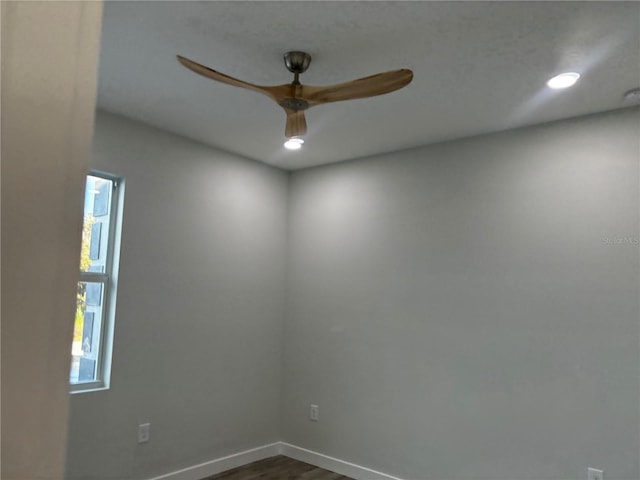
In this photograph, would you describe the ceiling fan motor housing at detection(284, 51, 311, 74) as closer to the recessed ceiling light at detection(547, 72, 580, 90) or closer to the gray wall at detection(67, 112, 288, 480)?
the recessed ceiling light at detection(547, 72, 580, 90)

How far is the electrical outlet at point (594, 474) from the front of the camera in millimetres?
2727

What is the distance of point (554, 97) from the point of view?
9.11ft

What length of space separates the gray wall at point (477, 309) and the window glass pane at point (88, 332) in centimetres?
175

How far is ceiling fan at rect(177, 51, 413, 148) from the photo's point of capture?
1.94 metres

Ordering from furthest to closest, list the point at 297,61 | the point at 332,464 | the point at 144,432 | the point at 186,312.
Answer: the point at 332,464 < the point at 186,312 < the point at 144,432 < the point at 297,61

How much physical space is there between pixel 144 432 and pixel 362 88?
279cm

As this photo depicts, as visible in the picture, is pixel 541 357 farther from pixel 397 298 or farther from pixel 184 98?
pixel 184 98

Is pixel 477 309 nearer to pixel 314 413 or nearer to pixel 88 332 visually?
pixel 314 413

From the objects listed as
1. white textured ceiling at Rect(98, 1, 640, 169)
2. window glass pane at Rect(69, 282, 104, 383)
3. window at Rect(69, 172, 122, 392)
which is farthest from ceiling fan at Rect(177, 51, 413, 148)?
window glass pane at Rect(69, 282, 104, 383)

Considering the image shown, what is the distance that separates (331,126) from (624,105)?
6.12 ft

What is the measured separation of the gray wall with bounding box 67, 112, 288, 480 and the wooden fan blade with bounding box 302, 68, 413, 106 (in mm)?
1704

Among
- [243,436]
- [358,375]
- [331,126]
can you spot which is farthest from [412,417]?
[331,126]

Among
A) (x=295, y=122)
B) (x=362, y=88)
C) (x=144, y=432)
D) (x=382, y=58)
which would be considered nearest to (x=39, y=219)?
(x=362, y=88)

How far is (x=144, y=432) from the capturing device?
328 cm
